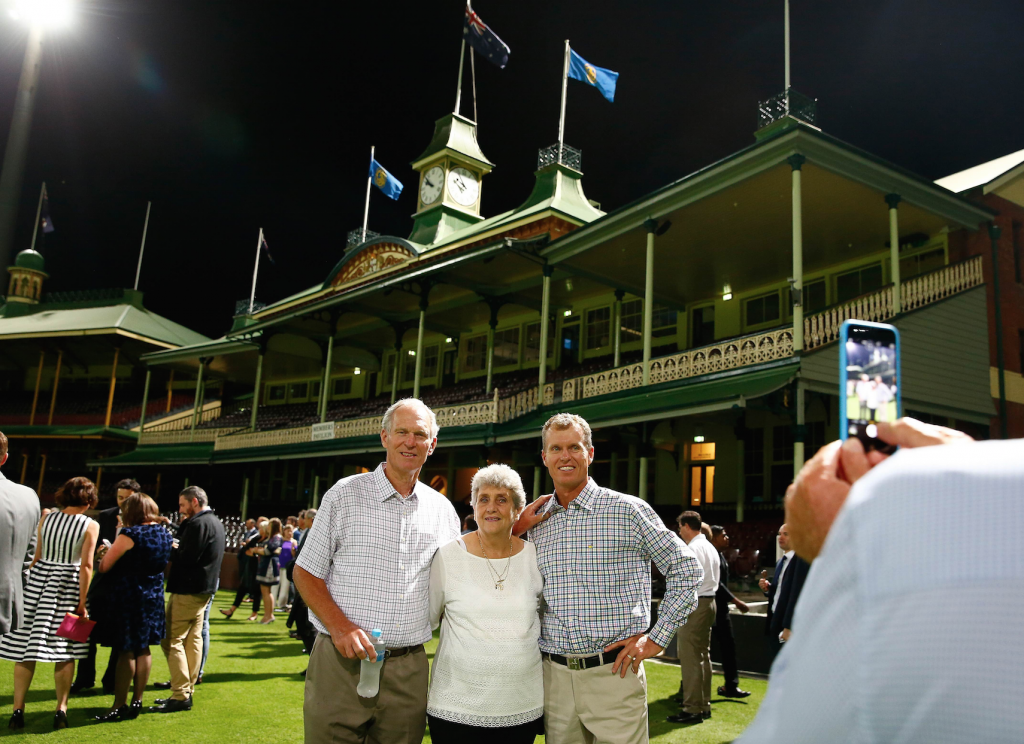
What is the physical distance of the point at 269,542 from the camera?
13.5m

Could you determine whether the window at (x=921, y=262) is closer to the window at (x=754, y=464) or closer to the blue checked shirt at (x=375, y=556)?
the window at (x=754, y=464)

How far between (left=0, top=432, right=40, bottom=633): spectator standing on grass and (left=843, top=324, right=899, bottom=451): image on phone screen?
525 cm

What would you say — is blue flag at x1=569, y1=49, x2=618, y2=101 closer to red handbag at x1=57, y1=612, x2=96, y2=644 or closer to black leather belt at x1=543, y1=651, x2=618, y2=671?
red handbag at x1=57, y1=612, x2=96, y2=644

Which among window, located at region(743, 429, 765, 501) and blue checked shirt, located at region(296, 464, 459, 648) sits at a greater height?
window, located at region(743, 429, 765, 501)

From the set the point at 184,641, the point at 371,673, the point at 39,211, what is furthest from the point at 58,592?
the point at 39,211

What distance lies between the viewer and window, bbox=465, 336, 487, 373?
26.7 m

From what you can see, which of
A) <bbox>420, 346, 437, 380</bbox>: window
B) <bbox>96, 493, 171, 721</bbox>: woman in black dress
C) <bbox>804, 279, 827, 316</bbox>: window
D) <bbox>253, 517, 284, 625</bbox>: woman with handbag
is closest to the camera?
<bbox>96, 493, 171, 721</bbox>: woman in black dress

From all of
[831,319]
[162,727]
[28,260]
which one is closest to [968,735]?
[162,727]

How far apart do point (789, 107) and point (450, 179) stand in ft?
61.4

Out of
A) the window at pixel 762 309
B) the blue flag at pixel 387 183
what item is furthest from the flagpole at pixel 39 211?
the window at pixel 762 309

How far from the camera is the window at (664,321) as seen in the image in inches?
853

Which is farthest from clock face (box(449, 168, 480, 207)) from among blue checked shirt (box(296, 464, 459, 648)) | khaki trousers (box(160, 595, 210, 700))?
blue checked shirt (box(296, 464, 459, 648))

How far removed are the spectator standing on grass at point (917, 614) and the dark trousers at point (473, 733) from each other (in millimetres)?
2459

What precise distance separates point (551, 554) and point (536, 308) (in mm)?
19485
